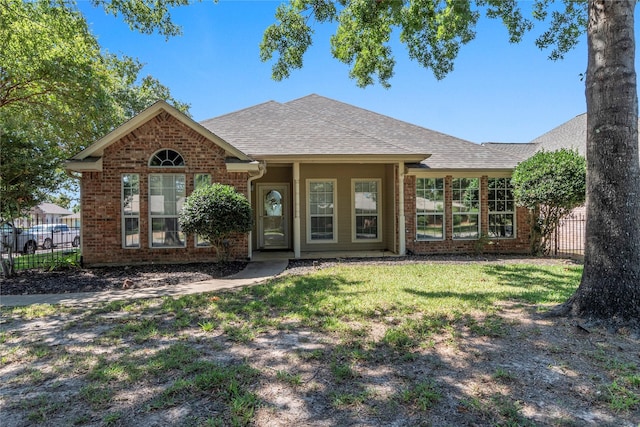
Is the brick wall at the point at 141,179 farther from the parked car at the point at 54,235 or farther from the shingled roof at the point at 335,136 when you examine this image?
the parked car at the point at 54,235

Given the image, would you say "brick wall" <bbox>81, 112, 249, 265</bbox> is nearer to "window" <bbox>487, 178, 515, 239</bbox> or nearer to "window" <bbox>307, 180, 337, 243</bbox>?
"window" <bbox>307, 180, 337, 243</bbox>

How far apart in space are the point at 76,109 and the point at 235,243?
255 inches

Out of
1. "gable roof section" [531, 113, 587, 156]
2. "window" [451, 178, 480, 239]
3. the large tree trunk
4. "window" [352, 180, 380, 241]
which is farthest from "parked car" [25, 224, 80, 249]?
"gable roof section" [531, 113, 587, 156]

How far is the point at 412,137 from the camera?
1397 cm

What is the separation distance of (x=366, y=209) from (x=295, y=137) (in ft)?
11.4

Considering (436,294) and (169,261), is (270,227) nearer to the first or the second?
(169,261)

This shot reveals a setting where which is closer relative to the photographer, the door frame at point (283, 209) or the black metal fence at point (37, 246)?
the black metal fence at point (37, 246)

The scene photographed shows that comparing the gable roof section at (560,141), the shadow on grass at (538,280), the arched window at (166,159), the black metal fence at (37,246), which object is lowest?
the shadow on grass at (538,280)

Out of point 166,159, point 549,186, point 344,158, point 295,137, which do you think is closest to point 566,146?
point 549,186

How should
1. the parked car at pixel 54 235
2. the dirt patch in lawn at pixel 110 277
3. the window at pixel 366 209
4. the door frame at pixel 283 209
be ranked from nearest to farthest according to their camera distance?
the dirt patch in lawn at pixel 110 277
the window at pixel 366 209
the door frame at pixel 283 209
the parked car at pixel 54 235

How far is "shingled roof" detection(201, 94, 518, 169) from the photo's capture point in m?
11.1

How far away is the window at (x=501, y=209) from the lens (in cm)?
1220

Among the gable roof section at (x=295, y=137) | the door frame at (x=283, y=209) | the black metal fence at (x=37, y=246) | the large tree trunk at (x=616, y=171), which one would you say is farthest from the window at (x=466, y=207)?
the black metal fence at (x=37, y=246)

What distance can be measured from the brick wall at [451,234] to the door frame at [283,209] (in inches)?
163
